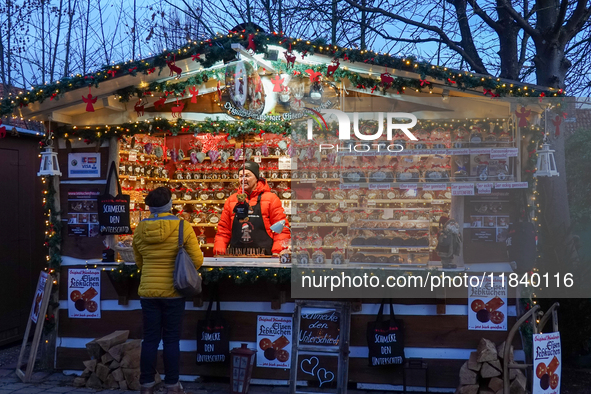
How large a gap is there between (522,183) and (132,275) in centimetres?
415

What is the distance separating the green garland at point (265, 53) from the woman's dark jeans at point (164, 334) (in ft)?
7.65

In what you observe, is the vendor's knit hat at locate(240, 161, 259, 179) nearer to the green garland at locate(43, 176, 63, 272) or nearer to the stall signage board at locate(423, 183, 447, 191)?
the stall signage board at locate(423, 183, 447, 191)

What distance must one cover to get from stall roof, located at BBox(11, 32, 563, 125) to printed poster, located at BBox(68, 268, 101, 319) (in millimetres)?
1753

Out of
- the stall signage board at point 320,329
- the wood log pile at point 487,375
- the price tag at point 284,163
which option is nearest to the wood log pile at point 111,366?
the stall signage board at point 320,329

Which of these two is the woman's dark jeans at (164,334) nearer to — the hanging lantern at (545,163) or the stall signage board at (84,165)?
the stall signage board at (84,165)

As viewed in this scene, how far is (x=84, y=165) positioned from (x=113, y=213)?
70 cm

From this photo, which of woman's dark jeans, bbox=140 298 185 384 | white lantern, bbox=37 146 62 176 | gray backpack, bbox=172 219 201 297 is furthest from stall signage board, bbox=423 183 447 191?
white lantern, bbox=37 146 62 176

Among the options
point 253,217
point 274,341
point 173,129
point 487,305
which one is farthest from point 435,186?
point 173,129

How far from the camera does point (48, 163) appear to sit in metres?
6.05

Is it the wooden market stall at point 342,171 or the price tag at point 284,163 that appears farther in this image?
the price tag at point 284,163

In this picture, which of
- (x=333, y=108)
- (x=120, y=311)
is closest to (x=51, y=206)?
(x=120, y=311)

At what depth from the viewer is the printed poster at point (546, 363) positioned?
4.10 meters

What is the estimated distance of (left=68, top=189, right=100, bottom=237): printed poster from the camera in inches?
247

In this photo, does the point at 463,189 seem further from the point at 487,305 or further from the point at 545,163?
the point at 487,305
